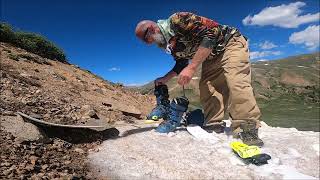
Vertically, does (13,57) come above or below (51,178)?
above

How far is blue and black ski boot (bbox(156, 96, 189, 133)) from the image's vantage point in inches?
303

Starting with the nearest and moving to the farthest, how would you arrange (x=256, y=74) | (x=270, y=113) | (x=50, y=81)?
(x=50, y=81), (x=270, y=113), (x=256, y=74)

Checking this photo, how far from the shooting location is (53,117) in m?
8.05

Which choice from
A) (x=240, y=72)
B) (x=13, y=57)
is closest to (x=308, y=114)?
(x=13, y=57)

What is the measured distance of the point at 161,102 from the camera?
8500 mm

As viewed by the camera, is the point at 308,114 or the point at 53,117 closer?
the point at 53,117

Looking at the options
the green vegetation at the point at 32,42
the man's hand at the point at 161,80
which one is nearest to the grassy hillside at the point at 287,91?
the green vegetation at the point at 32,42

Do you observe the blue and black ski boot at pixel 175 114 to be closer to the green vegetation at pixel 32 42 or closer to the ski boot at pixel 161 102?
the ski boot at pixel 161 102

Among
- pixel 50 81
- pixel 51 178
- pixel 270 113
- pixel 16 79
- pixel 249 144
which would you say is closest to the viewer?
pixel 51 178

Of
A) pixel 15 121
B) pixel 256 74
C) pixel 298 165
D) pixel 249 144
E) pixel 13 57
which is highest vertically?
pixel 256 74

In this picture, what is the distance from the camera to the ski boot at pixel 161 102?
27.2 feet

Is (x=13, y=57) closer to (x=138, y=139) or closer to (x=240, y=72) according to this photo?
(x=138, y=139)

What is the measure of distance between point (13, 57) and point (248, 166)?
1083 cm

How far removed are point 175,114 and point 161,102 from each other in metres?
0.76
